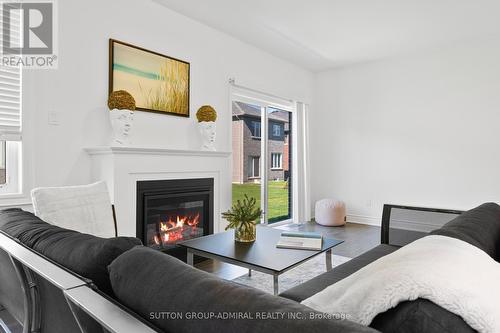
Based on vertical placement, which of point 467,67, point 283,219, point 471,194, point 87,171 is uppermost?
point 467,67

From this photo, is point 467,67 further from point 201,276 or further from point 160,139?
point 201,276

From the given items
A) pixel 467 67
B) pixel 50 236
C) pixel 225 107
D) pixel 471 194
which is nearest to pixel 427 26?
pixel 467 67

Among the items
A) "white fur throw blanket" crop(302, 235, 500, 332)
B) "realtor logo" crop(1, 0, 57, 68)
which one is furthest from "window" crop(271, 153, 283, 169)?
"white fur throw blanket" crop(302, 235, 500, 332)

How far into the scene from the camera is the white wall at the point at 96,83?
7.91ft

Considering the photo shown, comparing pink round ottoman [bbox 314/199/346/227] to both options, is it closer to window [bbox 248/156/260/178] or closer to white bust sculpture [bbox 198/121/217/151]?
window [bbox 248/156/260/178]

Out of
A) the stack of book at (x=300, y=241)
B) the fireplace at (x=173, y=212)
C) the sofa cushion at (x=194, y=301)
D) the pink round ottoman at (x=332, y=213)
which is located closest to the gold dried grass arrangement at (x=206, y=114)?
the fireplace at (x=173, y=212)

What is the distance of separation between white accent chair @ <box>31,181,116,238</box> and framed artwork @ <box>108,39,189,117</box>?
1124mm

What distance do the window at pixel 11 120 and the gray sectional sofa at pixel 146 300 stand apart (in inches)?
57.2

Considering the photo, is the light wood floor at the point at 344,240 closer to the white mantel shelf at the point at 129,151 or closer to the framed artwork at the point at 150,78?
the white mantel shelf at the point at 129,151

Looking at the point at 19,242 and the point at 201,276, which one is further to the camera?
the point at 19,242

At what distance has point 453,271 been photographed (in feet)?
2.12

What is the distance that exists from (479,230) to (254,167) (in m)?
3.47

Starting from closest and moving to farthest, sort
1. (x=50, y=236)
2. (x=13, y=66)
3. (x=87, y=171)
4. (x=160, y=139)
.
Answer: (x=50, y=236) → (x=13, y=66) → (x=87, y=171) → (x=160, y=139)

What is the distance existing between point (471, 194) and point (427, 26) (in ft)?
7.76
